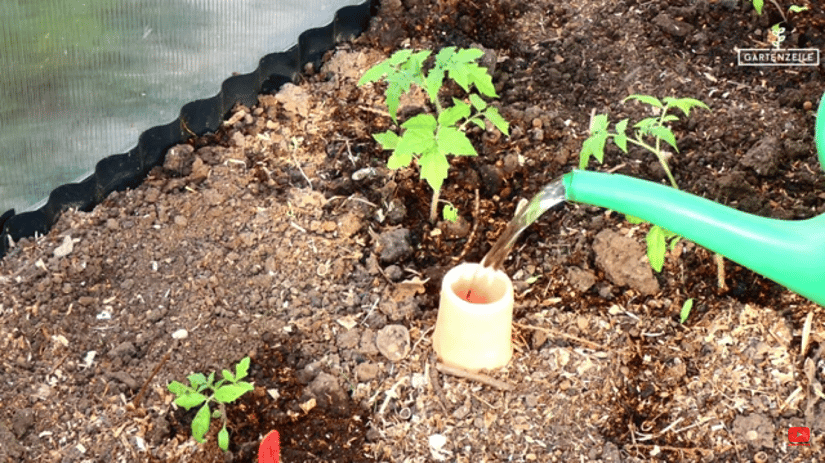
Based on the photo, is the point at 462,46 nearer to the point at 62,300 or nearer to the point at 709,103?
the point at 709,103

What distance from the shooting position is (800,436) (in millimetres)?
1574

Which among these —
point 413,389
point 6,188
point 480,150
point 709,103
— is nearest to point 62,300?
point 6,188

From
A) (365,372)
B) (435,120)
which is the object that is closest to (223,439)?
(365,372)

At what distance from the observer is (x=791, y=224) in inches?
56.6

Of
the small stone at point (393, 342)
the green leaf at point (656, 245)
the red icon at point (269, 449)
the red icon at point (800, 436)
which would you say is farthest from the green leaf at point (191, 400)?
the red icon at point (800, 436)

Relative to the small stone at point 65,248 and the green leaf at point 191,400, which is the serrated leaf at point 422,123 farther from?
the small stone at point 65,248

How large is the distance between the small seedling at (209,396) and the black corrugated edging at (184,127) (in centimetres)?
54

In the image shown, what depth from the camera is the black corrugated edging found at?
1.88m

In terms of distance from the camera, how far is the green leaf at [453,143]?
5.39 ft

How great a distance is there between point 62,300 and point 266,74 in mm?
754

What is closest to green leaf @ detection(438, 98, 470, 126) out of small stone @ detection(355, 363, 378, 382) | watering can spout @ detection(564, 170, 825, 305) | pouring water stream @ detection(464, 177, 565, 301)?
pouring water stream @ detection(464, 177, 565, 301)

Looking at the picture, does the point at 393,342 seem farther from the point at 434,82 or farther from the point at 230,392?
the point at 434,82

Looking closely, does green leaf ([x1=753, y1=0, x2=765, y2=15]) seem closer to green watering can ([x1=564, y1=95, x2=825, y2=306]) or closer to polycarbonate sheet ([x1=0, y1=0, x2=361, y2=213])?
green watering can ([x1=564, y1=95, x2=825, y2=306])

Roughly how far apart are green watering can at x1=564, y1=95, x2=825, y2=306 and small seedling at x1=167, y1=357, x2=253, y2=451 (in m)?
0.67
